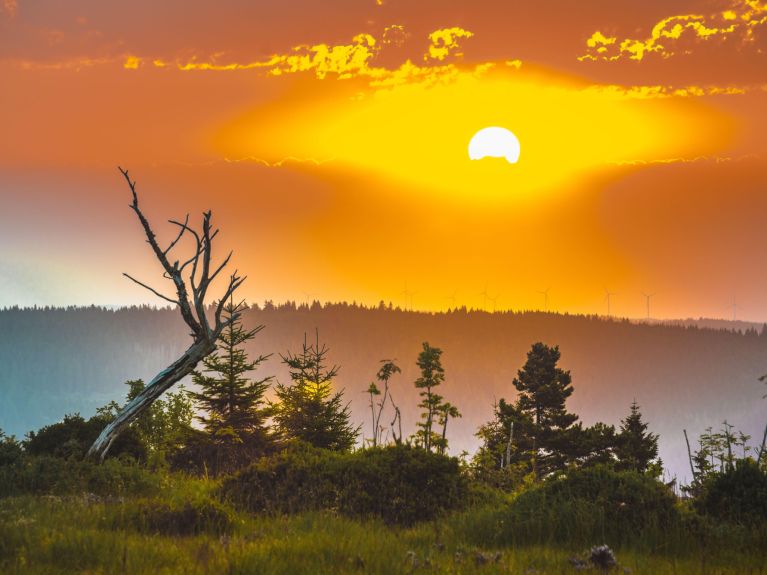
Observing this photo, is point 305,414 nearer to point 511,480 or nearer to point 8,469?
point 511,480

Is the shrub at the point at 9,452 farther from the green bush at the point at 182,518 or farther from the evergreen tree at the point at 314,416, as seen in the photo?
the evergreen tree at the point at 314,416

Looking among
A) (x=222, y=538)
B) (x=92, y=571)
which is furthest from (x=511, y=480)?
(x=92, y=571)

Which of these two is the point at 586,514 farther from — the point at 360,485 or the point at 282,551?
the point at 282,551

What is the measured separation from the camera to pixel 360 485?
13.7 m

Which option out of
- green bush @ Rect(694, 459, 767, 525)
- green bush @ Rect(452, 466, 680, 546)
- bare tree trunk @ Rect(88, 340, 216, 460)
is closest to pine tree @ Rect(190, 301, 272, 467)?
bare tree trunk @ Rect(88, 340, 216, 460)

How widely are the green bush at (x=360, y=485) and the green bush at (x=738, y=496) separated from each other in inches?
162

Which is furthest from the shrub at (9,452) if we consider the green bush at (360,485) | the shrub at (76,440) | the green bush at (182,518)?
the green bush at (182,518)

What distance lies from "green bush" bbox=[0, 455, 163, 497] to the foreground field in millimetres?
3228

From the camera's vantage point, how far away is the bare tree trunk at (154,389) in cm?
1836

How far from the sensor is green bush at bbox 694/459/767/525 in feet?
37.8

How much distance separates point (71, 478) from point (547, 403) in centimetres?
4537

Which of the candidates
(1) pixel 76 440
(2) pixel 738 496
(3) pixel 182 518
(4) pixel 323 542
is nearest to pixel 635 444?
(1) pixel 76 440

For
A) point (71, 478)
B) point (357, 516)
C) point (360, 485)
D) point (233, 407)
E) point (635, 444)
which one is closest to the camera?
point (357, 516)

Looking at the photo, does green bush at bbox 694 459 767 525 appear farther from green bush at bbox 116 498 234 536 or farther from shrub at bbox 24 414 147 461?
shrub at bbox 24 414 147 461
